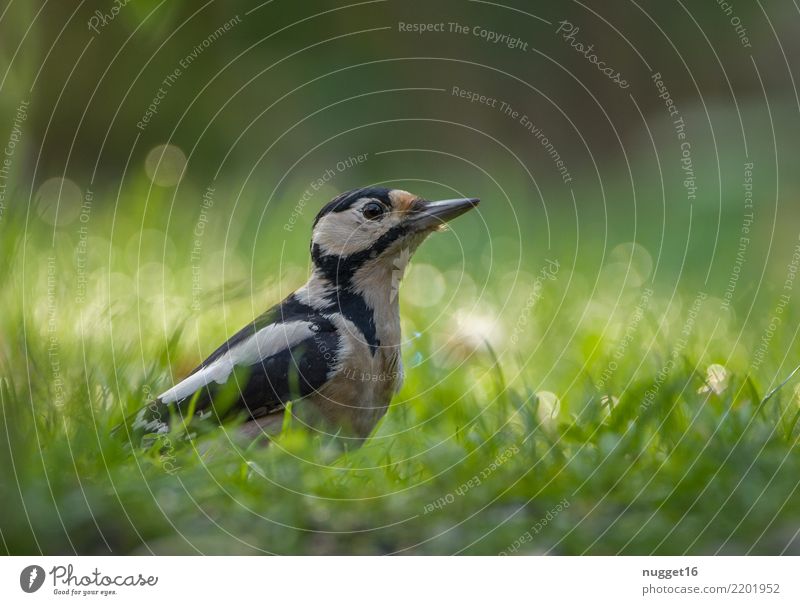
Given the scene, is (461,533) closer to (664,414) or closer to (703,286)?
(664,414)

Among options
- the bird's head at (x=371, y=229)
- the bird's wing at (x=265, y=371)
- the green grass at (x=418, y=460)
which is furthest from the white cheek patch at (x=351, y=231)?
the green grass at (x=418, y=460)

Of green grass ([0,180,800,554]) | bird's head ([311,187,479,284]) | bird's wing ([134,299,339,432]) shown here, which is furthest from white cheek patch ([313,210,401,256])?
green grass ([0,180,800,554])

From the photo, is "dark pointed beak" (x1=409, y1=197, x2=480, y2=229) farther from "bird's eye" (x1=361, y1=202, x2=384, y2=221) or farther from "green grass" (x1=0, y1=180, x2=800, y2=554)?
"green grass" (x1=0, y1=180, x2=800, y2=554)

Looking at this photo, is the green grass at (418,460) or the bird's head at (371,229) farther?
the bird's head at (371,229)

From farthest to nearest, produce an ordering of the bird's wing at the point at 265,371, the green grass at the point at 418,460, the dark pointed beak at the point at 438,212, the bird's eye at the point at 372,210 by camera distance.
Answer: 1. the bird's eye at the point at 372,210
2. the dark pointed beak at the point at 438,212
3. the bird's wing at the point at 265,371
4. the green grass at the point at 418,460

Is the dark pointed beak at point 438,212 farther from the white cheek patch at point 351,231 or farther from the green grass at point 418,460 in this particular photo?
the green grass at point 418,460

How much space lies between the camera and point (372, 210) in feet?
9.69

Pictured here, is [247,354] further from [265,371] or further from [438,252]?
[438,252]

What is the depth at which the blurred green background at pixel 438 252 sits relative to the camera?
7.53 feet

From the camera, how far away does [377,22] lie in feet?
16.8

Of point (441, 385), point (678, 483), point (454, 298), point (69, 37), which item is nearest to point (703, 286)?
point (454, 298)

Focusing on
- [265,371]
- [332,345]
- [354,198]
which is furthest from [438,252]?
[265,371]

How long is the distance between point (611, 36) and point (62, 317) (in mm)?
4009

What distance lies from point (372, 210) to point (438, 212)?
214 millimetres
